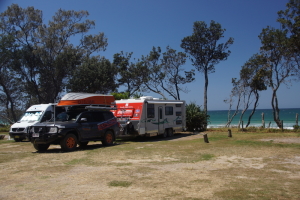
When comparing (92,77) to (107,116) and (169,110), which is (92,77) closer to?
(169,110)

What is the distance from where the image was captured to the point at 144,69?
1271 inches

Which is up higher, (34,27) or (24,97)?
(34,27)

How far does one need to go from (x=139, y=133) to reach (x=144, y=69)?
16865mm

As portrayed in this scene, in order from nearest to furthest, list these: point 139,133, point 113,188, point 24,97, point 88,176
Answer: point 113,188 < point 88,176 < point 139,133 < point 24,97

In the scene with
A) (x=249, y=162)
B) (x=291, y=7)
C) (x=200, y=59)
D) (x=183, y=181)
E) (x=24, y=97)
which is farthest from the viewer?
(x=24, y=97)

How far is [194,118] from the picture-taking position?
22.3m

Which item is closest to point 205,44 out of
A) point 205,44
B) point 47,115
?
point 205,44

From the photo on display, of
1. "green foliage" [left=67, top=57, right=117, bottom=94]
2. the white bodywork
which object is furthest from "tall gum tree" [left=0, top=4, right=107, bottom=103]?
the white bodywork

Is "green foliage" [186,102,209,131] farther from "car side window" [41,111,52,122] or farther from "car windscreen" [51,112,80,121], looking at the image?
"car windscreen" [51,112,80,121]

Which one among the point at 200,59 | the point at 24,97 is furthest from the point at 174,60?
the point at 24,97

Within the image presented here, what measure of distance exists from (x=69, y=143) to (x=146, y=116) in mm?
5408

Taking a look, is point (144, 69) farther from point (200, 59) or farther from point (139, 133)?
point (139, 133)

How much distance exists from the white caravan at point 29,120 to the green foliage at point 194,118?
32.0ft

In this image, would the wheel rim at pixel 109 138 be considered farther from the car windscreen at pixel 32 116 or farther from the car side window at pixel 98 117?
the car windscreen at pixel 32 116
